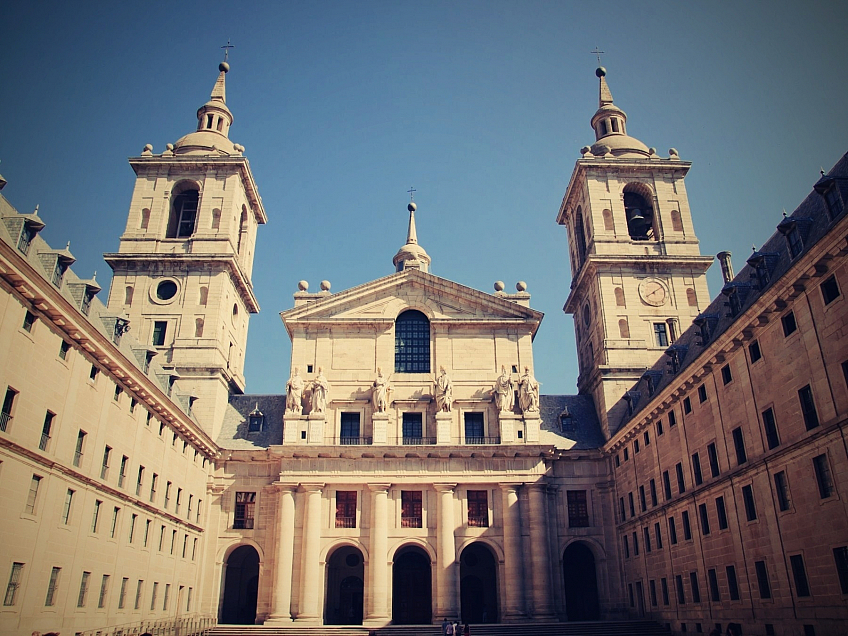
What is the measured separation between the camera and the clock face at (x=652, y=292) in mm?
52844

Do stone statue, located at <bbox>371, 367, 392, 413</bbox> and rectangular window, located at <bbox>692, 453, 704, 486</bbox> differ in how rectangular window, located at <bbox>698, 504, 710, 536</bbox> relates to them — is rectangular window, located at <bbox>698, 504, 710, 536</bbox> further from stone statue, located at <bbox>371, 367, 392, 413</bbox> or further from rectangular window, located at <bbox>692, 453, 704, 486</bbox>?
stone statue, located at <bbox>371, 367, 392, 413</bbox>

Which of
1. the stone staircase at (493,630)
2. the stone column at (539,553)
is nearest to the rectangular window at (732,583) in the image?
the stone staircase at (493,630)

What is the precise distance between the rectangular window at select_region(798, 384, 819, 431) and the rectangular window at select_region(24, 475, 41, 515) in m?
27.7

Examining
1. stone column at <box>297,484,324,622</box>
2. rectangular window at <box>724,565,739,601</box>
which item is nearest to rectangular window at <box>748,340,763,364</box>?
rectangular window at <box>724,565,739,601</box>

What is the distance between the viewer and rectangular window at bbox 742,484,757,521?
97.3 ft

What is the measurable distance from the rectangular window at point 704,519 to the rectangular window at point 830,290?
43.5 feet

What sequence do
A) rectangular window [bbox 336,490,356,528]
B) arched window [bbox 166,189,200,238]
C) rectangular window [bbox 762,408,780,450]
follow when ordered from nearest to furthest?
rectangular window [bbox 762,408,780,450] < rectangular window [bbox 336,490,356,528] < arched window [bbox 166,189,200,238]

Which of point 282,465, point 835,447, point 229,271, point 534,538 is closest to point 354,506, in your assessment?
point 282,465

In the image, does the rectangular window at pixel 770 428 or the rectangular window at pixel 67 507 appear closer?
the rectangular window at pixel 770 428

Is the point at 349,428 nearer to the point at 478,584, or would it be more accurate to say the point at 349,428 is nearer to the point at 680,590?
the point at 478,584

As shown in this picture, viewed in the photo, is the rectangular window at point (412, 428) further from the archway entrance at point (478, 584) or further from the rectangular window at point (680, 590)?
the rectangular window at point (680, 590)

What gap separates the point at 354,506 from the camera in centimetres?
4541

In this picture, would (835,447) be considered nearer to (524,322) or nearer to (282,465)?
(524,322)

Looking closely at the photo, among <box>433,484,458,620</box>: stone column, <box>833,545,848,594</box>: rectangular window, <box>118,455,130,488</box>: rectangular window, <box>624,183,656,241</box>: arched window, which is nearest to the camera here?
<box>833,545,848,594</box>: rectangular window
